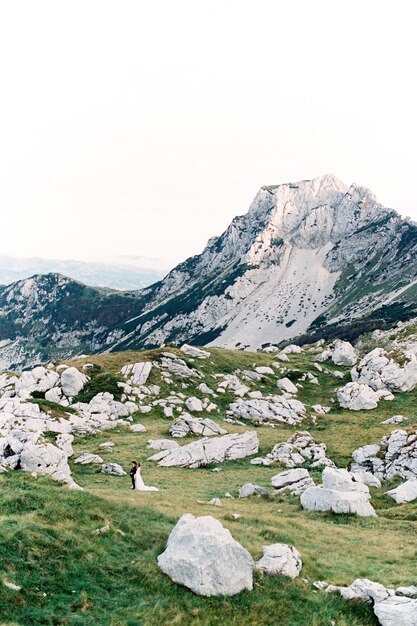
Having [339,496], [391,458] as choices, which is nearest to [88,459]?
[339,496]

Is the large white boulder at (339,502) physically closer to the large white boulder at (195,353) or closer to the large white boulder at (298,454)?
the large white boulder at (298,454)

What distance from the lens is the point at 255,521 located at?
76.9 feet

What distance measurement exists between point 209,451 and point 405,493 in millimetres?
20425

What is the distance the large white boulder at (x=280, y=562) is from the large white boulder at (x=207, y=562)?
744mm

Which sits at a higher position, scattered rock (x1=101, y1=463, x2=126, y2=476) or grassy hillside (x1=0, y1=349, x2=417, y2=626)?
grassy hillside (x1=0, y1=349, x2=417, y2=626)

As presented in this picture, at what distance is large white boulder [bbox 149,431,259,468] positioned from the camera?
44.9 m

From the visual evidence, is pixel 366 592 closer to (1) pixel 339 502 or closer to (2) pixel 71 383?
(1) pixel 339 502

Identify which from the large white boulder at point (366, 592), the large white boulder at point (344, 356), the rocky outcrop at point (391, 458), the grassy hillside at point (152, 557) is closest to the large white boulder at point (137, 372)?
the rocky outcrop at point (391, 458)

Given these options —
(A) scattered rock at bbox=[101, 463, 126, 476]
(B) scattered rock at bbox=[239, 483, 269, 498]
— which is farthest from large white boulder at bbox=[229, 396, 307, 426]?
(B) scattered rock at bbox=[239, 483, 269, 498]

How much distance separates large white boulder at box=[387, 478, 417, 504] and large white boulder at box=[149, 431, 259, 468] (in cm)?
1849

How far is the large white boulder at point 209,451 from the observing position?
44.9 metres

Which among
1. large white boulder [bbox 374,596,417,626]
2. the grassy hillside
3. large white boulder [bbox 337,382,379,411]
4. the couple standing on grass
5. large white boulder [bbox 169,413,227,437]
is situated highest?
large white boulder [bbox 374,596,417,626]

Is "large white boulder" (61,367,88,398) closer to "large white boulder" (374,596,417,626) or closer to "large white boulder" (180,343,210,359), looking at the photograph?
"large white boulder" (180,343,210,359)

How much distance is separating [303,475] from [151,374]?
41733mm
